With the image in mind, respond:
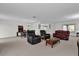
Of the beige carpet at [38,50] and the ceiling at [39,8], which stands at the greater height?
the ceiling at [39,8]

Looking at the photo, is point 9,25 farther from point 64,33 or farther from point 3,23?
point 64,33

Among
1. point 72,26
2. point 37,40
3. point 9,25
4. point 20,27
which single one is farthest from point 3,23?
point 72,26

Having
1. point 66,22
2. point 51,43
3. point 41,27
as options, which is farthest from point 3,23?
point 66,22

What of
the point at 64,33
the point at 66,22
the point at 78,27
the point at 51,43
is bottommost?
the point at 51,43

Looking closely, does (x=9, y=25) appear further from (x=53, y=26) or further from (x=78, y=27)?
(x=78, y=27)

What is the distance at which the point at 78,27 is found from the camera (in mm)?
8469

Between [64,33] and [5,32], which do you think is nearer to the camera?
[64,33]

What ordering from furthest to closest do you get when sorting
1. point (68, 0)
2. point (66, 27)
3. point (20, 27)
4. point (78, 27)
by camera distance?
point (20, 27)
point (66, 27)
point (78, 27)
point (68, 0)

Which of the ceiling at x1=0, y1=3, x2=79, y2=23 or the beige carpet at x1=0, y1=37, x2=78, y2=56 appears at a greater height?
the ceiling at x1=0, y1=3, x2=79, y2=23

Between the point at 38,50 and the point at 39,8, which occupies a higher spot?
the point at 39,8

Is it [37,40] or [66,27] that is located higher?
[66,27]

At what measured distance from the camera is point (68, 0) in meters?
1.51

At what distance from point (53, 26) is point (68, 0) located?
7328 millimetres

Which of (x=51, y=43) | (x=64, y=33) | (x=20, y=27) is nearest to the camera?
(x=51, y=43)
